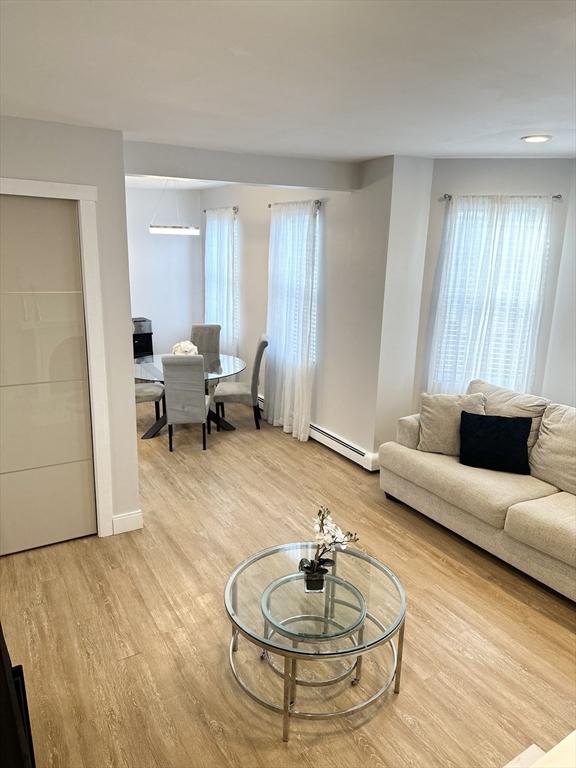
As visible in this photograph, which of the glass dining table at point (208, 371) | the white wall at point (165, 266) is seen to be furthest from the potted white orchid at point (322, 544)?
the white wall at point (165, 266)

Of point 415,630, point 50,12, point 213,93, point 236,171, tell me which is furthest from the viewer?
point 236,171

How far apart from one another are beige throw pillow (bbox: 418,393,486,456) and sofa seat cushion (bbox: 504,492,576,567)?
78cm

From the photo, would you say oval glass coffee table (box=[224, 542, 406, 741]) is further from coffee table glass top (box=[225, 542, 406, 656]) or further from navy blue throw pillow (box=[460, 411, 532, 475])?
navy blue throw pillow (box=[460, 411, 532, 475])

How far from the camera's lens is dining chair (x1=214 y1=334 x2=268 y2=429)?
5637mm

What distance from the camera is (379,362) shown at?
14.5 feet

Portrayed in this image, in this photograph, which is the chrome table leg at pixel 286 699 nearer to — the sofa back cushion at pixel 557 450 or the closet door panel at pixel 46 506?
the closet door panel at pixel 46 506

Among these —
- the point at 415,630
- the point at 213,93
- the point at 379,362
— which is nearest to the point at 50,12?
the point at 213,93

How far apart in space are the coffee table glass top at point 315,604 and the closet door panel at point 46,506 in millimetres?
1453

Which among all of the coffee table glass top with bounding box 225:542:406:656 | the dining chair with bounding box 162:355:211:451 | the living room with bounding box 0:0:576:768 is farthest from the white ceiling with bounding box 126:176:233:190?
the coffee table glass top with bounding box 225:542:406:656

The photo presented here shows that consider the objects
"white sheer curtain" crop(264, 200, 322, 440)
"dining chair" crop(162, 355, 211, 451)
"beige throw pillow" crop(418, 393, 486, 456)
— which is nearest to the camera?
"beige throw pillow" crop(418, 393, 486, 456)

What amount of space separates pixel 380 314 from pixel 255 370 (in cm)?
178

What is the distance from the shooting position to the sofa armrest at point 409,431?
400 centimetres

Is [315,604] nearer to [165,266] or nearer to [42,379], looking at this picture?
[42,379]

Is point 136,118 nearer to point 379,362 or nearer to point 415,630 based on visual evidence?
point 379,362
